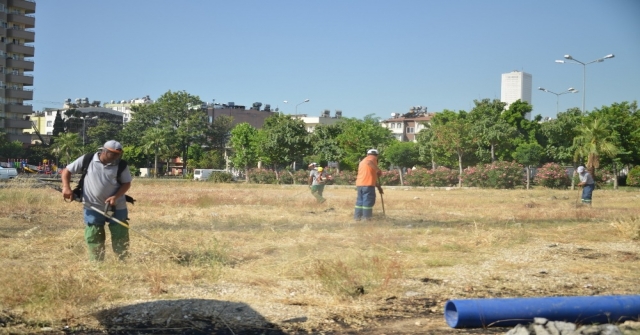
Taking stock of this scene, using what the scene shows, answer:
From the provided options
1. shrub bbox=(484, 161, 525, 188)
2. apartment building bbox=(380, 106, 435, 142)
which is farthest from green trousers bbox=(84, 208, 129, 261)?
apartment building bbox=(380, 106, 435, 142)

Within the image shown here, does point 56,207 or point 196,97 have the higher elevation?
point 196,97

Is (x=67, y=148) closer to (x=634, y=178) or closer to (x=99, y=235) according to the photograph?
(x=634, y=178)

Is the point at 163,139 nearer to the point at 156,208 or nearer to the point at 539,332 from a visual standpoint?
the point at 156,208

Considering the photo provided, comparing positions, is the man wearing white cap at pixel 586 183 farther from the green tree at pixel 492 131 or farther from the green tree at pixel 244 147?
the green tree at pixel 244 147

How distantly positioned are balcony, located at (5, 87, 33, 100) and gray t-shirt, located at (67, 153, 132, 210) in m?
83.3

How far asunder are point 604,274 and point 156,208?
40.6 feet

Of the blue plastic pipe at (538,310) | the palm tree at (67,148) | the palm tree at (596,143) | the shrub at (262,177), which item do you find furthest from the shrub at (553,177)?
the palm tree at (67,148)

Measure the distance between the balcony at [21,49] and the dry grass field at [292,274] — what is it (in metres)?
78.9

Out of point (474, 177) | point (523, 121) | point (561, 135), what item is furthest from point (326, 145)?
point (561, 135)

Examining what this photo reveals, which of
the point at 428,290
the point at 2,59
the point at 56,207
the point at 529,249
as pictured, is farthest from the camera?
the point at 2,59

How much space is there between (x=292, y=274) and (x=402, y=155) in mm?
64917

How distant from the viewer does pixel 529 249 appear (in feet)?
36.1

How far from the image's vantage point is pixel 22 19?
86.3 metres

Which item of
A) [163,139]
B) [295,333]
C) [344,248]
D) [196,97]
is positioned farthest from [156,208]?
[196,97]
